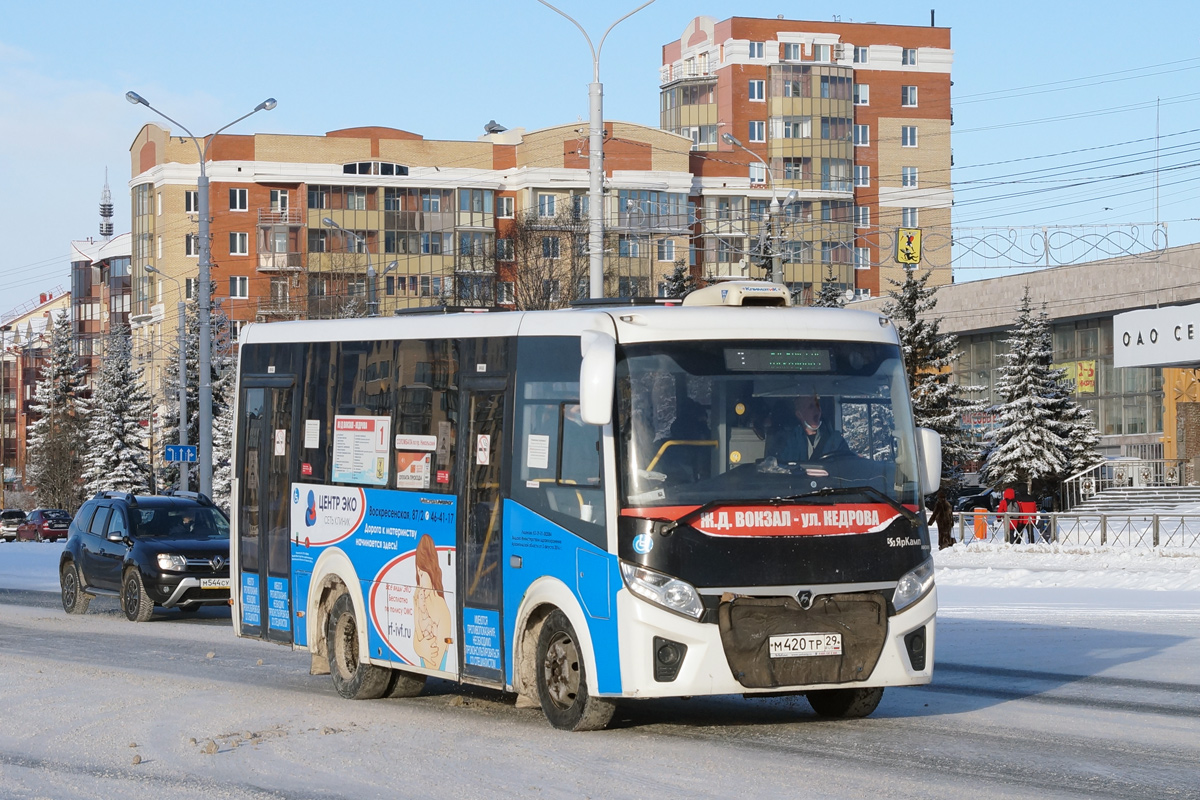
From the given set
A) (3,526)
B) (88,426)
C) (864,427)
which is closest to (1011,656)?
(864,427)

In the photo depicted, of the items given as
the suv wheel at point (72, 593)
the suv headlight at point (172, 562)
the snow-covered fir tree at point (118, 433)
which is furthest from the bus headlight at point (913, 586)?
the snow-covered fir tree at point (118, 433)

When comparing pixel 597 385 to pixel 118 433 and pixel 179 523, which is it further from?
pixel 118 433

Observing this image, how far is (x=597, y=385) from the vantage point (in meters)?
9.87

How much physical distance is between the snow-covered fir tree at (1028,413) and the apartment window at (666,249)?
4735 cm

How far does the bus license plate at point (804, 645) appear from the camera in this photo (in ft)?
33.1

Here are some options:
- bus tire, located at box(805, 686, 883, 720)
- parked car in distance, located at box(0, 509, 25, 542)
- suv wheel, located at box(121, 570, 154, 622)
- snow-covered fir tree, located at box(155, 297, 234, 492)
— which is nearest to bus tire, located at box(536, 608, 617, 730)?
bus tire, located at box(805, 686, 883, 720)

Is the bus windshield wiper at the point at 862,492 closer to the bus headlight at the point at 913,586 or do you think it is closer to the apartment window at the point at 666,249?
the bus headlight at the point at 913,586

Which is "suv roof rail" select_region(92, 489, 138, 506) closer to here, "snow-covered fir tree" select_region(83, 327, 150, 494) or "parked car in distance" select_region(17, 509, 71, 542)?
"parked car in distance" select_region(17, 509, 71, 542)

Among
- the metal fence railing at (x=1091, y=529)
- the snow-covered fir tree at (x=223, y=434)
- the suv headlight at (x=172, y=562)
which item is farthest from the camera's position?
the snow-covered fir tree at (x=223, y=434)

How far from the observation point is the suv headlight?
2203 cm

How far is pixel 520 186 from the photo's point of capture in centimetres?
10394

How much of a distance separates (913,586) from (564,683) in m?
2.22

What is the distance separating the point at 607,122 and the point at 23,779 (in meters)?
96.9

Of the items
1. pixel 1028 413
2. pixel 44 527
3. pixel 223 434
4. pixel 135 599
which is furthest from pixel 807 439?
pixel 44 527
